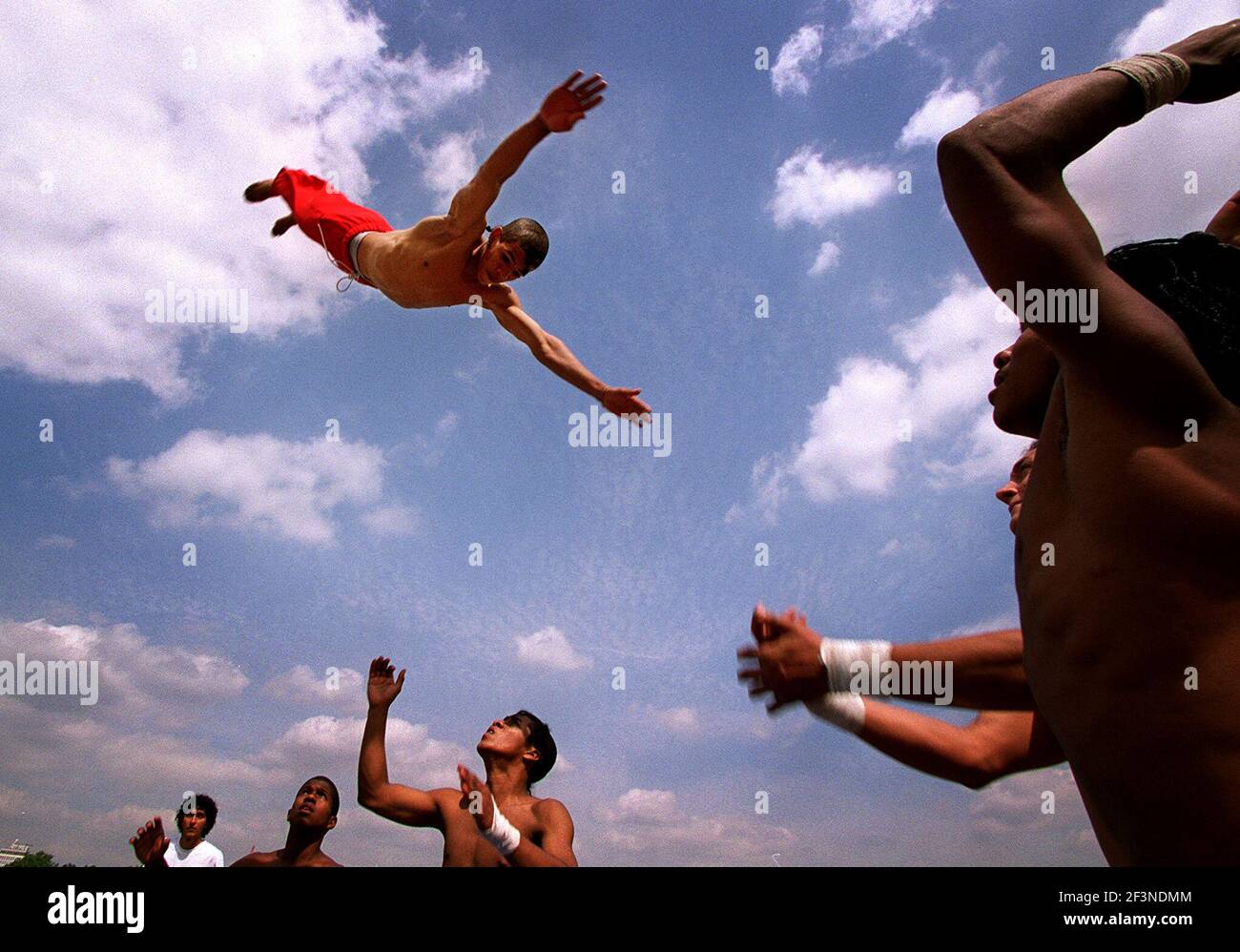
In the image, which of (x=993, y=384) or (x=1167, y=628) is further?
(x=993, y=384)

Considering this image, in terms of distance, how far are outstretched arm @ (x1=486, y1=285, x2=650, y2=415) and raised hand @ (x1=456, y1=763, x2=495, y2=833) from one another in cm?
382

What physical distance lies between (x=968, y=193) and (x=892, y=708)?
5.44 ft

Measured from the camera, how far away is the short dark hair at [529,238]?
314 inches

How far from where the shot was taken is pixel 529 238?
26.3 feet

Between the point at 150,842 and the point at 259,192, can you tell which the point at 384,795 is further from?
the point at 259,192

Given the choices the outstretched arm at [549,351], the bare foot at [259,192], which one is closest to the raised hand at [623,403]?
the outstretched arm at [549,351]

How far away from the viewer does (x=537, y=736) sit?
23.5ft

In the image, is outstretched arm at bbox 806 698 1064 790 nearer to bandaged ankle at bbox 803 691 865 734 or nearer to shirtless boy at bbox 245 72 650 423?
bandaged ankle at bbox 803 691 865 734

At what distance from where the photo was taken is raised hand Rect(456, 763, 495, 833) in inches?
197

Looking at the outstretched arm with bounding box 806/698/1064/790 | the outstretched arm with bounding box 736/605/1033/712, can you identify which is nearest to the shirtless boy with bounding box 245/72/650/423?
the outstretched arm with bounding box 806/698/1064/790

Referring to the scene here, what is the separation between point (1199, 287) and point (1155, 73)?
18.5 inches

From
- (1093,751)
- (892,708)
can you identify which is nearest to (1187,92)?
(1093,751)

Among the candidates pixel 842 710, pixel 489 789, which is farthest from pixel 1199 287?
pixel 489 789
